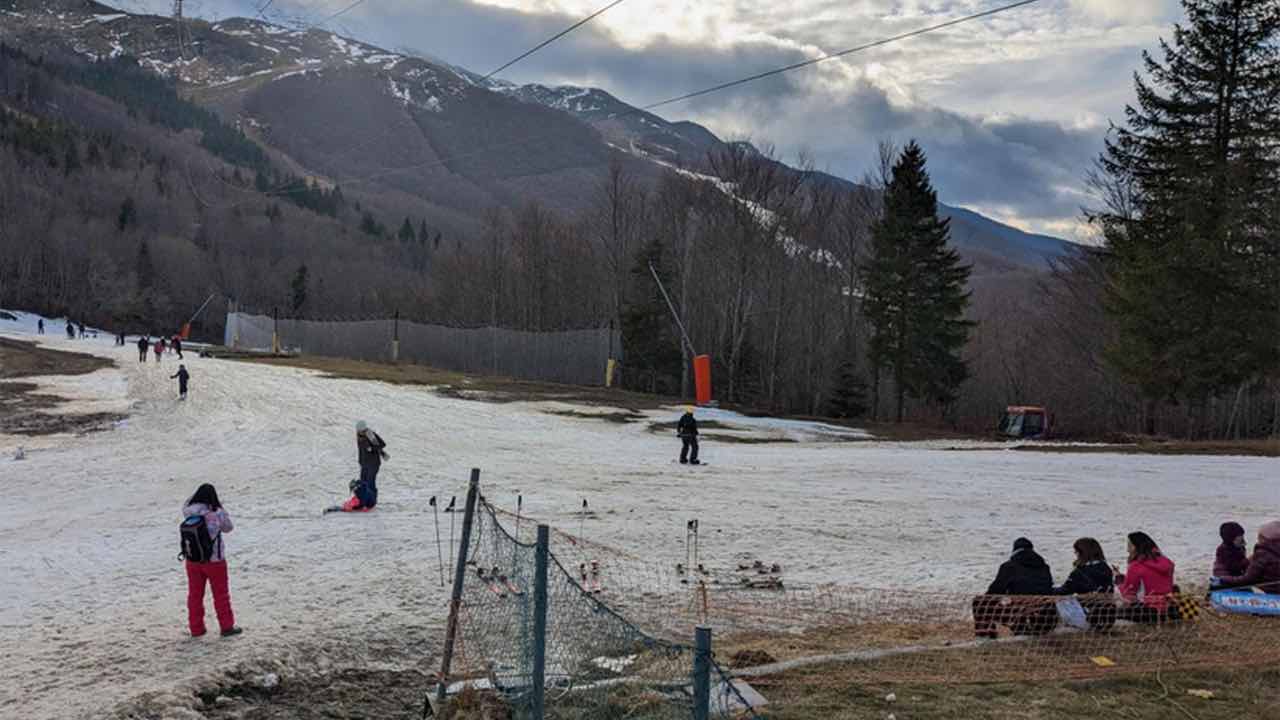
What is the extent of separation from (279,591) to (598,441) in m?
19.0

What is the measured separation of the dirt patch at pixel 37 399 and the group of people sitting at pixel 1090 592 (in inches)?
1066

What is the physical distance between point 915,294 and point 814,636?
4456 cm

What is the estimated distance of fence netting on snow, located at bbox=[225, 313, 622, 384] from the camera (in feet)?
191

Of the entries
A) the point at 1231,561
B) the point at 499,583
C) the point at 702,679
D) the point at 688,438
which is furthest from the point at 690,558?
the point at 688,438

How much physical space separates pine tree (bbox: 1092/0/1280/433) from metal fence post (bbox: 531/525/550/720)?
120ft

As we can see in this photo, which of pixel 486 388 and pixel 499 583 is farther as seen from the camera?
pixel 486 388

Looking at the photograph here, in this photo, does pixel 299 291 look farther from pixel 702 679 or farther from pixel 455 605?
pixel 702 679

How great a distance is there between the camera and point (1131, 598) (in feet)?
31.1

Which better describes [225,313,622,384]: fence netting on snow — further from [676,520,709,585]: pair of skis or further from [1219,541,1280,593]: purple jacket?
[1219,541,1280,593]: purple jacket

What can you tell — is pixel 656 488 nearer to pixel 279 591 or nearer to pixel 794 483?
pixel 794 483

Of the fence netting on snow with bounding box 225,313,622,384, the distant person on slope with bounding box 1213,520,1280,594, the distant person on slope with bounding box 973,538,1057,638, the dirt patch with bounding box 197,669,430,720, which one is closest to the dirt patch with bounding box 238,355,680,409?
the fence netting on snow with bounding box 225,313,622,384

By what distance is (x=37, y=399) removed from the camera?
111 feet

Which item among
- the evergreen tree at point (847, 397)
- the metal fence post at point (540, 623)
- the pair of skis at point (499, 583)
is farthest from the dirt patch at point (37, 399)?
the evergreen tree at point (847, 397)

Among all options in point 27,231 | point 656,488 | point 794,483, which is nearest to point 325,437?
point 656,488
